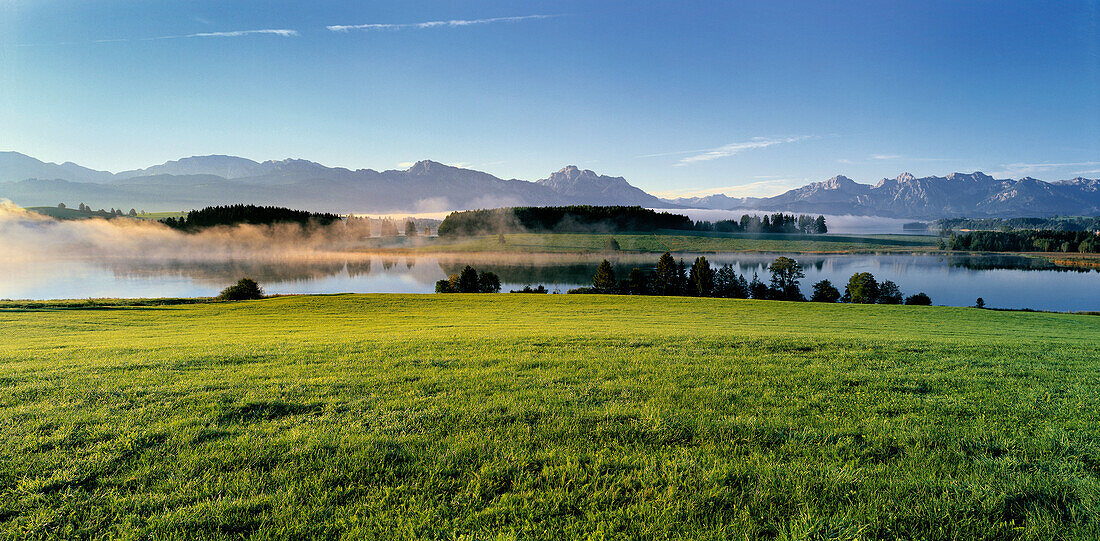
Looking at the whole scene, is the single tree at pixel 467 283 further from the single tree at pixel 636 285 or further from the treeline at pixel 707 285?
the single tree at pixel 636 285

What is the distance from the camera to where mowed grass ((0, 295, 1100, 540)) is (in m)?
3.82

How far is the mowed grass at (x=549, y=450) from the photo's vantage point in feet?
12.5

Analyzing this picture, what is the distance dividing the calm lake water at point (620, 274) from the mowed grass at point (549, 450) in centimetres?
11194

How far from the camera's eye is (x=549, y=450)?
16.3ft

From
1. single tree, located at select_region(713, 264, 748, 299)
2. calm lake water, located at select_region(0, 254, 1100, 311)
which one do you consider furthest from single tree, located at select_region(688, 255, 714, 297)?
calm lake water, located at select_region(0, 254, 1100, 311)

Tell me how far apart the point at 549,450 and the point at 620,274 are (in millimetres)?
144081

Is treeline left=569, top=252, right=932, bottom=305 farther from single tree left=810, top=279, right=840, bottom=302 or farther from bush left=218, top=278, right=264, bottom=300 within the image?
bush left=218, top=278, right=264, bottom=300

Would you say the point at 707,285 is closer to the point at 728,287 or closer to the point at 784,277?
the point at 728,287

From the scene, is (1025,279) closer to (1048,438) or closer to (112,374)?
(1048,438)

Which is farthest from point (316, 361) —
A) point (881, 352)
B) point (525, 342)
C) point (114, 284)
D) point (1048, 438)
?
point (114, 284)

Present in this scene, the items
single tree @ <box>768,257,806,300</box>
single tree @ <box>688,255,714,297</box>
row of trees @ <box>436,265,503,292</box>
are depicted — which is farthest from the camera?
single tree @ <box>688,255,714,297</box>

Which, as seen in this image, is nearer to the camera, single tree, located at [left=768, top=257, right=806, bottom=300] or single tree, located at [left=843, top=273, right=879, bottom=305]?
single tree, located at [left=843, top=273, right=879, bottom=305]

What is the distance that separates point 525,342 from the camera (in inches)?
522

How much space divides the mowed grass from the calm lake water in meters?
112
